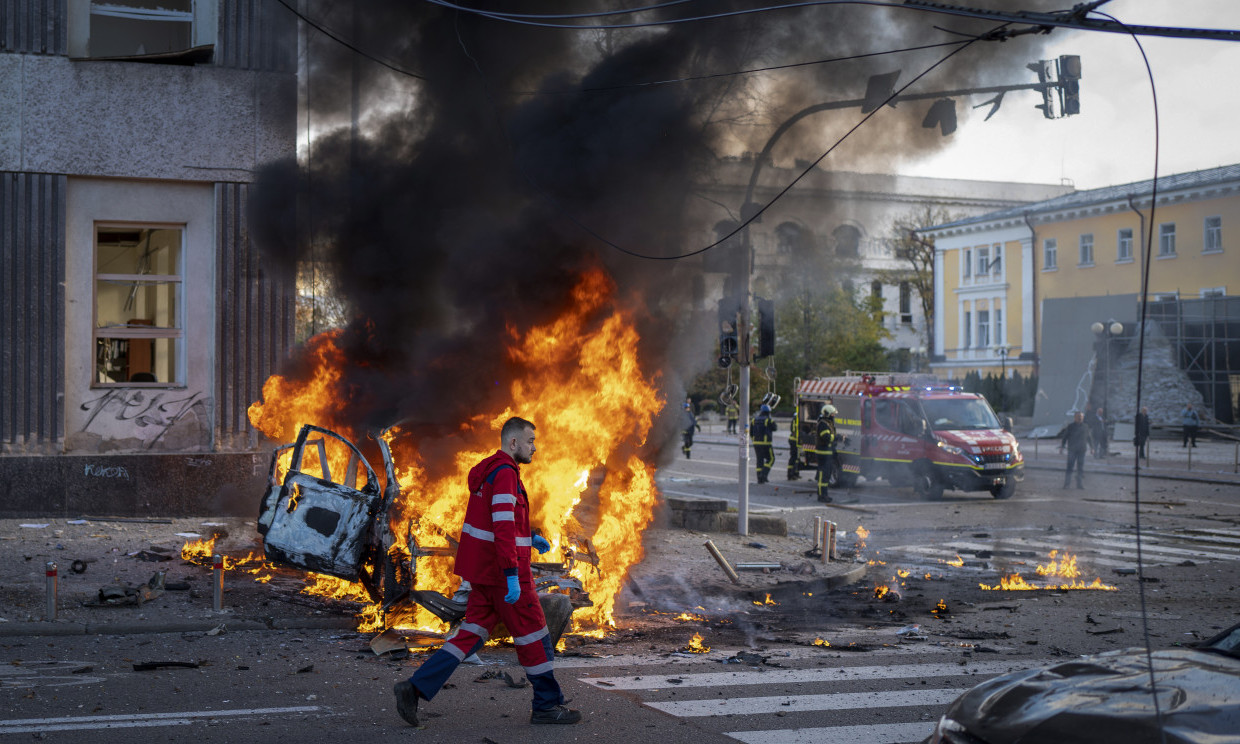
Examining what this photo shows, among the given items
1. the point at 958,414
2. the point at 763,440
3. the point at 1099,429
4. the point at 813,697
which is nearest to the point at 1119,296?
the point at 1099,429

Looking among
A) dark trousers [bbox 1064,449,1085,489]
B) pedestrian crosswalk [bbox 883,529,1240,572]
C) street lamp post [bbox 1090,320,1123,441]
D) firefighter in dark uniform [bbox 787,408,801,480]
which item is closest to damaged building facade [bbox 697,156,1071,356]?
pedestrian crosswalk [bbox 883,529,1240,572]

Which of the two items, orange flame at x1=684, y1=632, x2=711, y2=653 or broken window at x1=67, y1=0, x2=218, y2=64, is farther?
broken window at x1=67, y1=0, x2=218, y2=64

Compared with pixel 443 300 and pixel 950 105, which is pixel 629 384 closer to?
pixel 443 300

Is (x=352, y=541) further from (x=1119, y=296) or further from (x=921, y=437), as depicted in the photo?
(x=1119, y=296)

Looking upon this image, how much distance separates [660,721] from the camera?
18.3 feet

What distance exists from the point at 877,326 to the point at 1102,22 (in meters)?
41.7

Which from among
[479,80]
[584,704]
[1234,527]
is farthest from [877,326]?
[584,704]

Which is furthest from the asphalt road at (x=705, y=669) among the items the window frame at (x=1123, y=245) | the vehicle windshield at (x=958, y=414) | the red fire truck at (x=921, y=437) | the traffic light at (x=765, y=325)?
the window frame at (x=1123, y=245)

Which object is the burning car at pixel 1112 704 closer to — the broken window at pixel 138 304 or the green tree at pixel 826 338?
the broken window at pixel 138 304

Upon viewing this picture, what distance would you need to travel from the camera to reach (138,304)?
1358 centimetres

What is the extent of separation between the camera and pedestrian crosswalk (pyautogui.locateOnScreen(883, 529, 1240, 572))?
1261 cm

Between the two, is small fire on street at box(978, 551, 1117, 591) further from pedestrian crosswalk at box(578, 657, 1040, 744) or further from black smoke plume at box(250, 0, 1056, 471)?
black smoke plume at box(250, 0, 1056, 471)

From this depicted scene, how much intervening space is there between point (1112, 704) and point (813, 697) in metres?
2.81

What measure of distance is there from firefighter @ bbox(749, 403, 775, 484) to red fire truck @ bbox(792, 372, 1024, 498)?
141 centimetres
